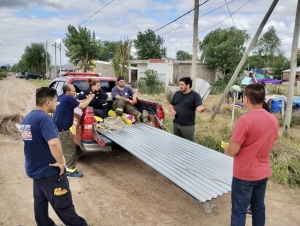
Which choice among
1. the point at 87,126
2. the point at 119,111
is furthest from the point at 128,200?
the point at 119,111

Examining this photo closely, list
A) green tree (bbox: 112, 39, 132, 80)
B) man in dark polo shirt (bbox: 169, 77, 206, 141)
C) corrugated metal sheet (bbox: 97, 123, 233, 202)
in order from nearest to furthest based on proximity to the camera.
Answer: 1. corrugated metal sheet (bbox: 97, 123, 233, 202)
2. man in dark polo shirt (bbox: 169, 77, 206, 141)
3. green tree (bbox: 112, 39, 132, 80)

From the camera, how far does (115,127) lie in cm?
532

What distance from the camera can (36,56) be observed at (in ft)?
213

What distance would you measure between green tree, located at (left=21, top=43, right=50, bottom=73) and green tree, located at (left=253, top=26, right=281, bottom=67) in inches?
1972

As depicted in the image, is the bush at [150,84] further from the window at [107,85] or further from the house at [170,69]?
the window at [107,85]

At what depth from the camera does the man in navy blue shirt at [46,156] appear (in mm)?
2496

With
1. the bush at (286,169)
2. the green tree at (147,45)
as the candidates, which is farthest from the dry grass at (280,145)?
the green tree at (147,45)

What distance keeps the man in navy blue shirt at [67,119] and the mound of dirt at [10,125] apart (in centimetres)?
333

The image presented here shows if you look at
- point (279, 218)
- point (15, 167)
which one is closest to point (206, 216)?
point (279, 218)

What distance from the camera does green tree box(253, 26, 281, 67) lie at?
179 feet

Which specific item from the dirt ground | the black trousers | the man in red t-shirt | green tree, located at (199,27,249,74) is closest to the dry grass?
the dirt ground

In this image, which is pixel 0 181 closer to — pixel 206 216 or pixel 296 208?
pixel 206 216

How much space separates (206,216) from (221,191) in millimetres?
680

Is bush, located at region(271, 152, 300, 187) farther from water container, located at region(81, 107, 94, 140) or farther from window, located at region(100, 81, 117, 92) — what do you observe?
window, located at region(100, 81, 117, 92)
